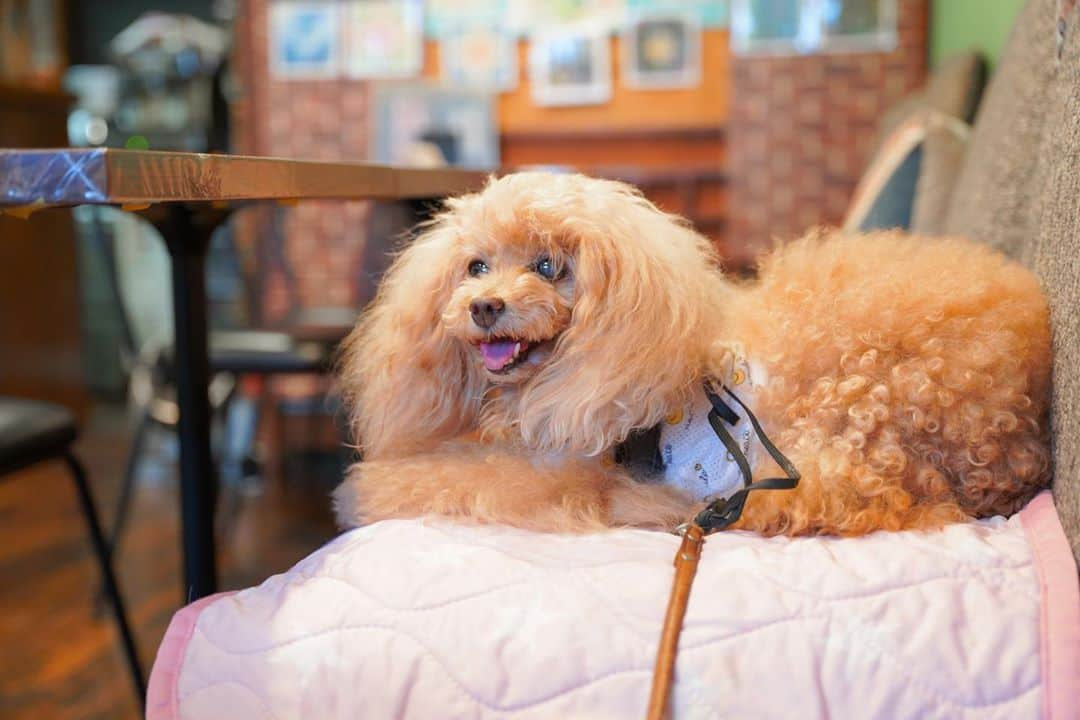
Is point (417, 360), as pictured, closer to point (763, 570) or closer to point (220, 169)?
point (220, 169)

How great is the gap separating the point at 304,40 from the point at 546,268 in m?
3.07

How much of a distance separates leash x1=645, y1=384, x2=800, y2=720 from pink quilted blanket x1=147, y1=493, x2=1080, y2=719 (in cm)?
1

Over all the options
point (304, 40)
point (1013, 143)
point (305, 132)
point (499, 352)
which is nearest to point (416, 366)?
point (499, 352)

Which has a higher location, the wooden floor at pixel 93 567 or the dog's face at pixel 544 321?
the dog's face at pixel 544 321

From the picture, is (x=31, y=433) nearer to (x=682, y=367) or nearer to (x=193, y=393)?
(x=193, y=393)

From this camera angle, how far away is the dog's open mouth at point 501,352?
0.95m

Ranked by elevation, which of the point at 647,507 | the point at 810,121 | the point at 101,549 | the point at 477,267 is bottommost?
the point at 101,549

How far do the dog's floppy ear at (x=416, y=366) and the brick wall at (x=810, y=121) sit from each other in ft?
7.54

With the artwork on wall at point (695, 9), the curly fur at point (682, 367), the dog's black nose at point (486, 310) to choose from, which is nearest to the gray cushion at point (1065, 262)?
the curly fur at point (682, 367)

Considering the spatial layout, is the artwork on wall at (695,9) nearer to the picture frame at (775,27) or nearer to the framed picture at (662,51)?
the framed picture at (662,51)

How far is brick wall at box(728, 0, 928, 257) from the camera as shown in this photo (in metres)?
3.19

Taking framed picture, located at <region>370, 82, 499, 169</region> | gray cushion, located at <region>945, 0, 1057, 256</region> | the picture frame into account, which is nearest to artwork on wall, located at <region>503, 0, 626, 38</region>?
framed picture, located at <region>370, 82, 499, 169</region>

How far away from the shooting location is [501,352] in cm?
95

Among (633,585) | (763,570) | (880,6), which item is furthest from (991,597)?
(880,6)
